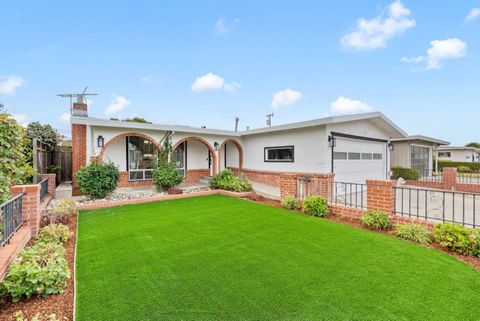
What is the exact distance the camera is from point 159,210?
24.4 feet

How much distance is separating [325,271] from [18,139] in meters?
5.72

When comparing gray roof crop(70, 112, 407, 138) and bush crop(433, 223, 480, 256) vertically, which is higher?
gray roof crop(70, 112, 407, 138)

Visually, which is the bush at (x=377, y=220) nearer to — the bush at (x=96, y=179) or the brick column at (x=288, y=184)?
the brick column at (x=288, y=184)

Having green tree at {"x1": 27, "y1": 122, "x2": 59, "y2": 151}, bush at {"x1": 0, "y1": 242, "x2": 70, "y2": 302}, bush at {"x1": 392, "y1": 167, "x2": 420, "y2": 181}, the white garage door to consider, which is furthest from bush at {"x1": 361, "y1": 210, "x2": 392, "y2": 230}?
green tree at {"x1": 27, "y1": 122, "x2": 59, "y2": 151}

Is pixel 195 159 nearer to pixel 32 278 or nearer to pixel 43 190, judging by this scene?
pixel 43 190

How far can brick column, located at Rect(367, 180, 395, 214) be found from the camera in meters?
5.50

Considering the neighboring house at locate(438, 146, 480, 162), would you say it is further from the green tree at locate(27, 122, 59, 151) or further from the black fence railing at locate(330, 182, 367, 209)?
the green tree at locate(27, 122, 59, 151)

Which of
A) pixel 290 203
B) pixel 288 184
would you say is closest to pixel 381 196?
pixel 290 203

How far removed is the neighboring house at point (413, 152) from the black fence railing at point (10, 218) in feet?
56.3

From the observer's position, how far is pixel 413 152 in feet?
51.7

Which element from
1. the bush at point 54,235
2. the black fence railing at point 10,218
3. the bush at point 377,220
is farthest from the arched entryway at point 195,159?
the bush at point 377,220

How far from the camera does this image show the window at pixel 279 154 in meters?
11.2

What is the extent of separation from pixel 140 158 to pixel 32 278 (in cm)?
940

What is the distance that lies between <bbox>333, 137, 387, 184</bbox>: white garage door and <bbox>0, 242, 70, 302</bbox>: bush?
31.5 feet
